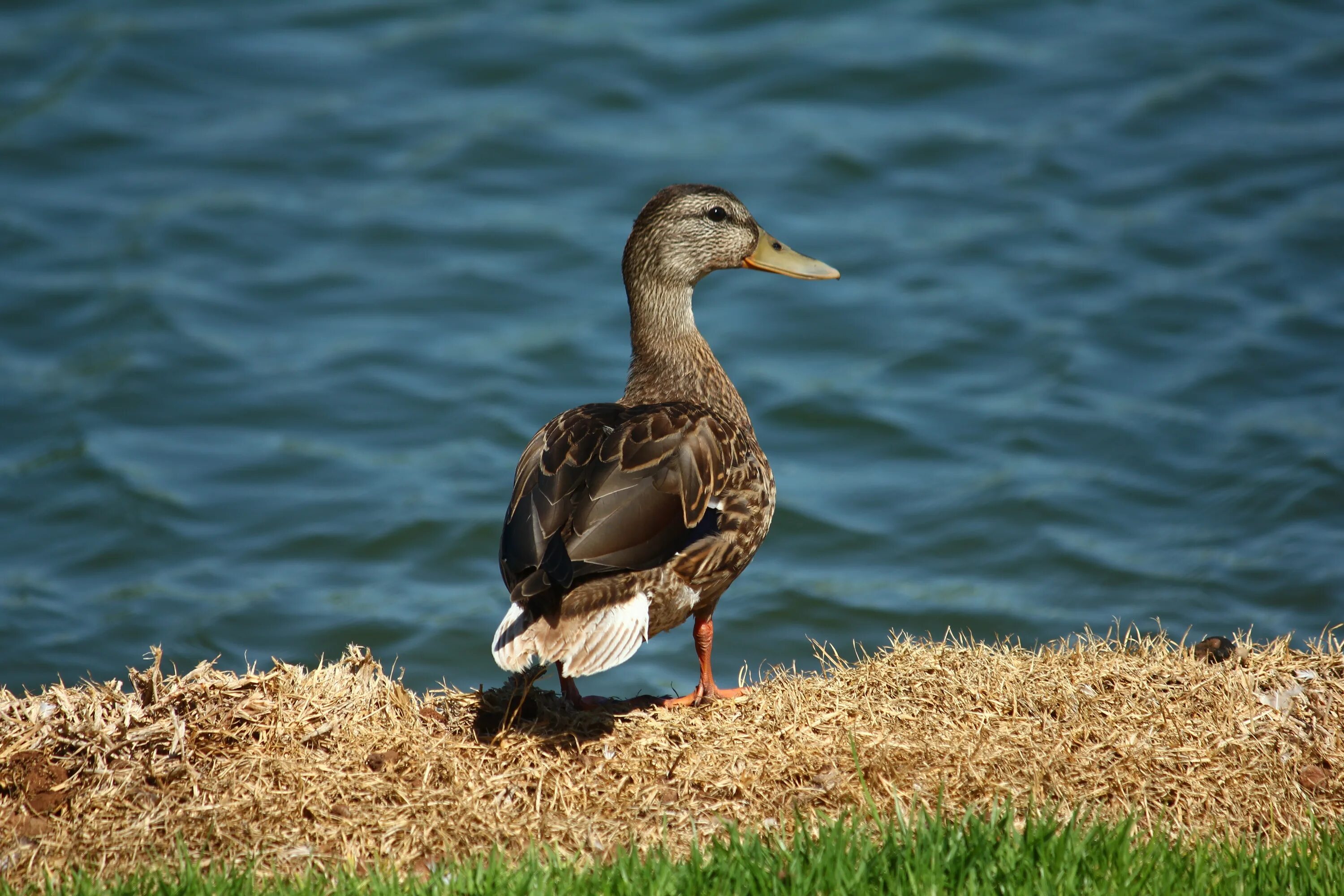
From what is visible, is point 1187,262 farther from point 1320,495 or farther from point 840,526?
point 840,526

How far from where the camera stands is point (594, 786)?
3.90 metres

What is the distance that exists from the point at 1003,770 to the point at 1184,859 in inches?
23.9

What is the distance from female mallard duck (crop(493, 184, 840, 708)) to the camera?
4074 millimetres

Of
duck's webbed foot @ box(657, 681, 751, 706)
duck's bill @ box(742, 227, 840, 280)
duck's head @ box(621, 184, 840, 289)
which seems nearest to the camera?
duck's webbed foot @ box(657, 681, 751, 706)

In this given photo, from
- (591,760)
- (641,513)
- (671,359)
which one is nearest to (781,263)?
(671,359)

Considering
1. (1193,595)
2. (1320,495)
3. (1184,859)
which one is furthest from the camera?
(1320,495)

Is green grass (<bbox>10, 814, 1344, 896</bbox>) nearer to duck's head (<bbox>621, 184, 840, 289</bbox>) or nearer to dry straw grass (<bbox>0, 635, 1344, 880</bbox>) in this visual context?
dry straw grass (<bbox>0, 635, 1344, 880</bbox>)

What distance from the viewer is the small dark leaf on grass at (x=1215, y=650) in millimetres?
4648

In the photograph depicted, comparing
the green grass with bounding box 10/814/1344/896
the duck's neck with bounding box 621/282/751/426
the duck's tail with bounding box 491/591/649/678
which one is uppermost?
the duck's neck with bounding box 621/282/751/426

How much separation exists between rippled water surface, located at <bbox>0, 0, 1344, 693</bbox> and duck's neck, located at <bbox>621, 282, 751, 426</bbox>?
214 cm

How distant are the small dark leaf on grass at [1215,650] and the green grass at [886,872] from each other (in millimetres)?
1237

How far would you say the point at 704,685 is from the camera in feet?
15.1

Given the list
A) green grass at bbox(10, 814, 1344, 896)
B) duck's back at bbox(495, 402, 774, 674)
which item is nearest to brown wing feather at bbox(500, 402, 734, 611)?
duck's back at bbox(495, 402, 774, 674)

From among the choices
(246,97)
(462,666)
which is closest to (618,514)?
(462,666)
